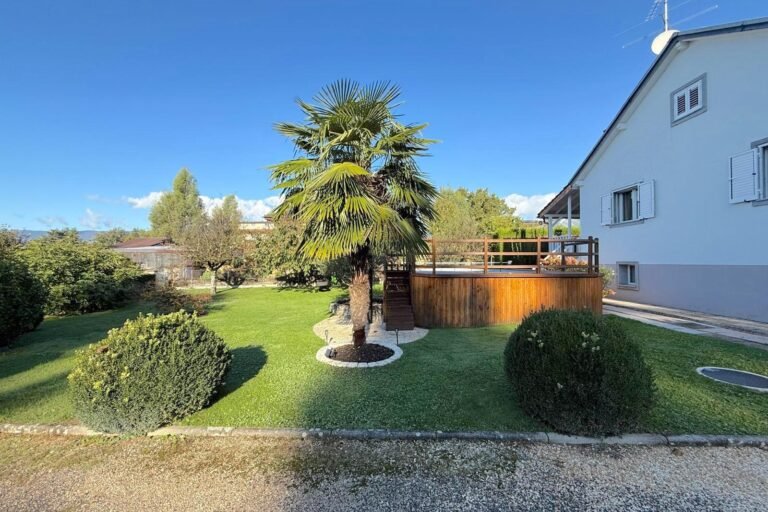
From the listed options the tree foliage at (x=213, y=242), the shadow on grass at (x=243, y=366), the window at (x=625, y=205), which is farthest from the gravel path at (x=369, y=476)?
the tree foliage at (x=213, y=242)

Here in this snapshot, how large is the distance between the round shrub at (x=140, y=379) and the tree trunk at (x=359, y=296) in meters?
2.70

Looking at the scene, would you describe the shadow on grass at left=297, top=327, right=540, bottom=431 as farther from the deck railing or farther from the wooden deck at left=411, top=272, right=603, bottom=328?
the wooden deck at left=411, top=272, right=603, bottom=328

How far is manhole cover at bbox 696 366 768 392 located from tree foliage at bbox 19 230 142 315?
1538 cm

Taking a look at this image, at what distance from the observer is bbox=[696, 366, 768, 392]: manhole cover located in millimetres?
4410

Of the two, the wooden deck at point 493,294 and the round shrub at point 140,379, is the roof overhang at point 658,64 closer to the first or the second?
the wooden deck at point 493,294

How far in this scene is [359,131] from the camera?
5500mm

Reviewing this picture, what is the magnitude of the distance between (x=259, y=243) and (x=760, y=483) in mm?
18205

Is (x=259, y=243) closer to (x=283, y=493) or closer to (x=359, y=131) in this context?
(x=359, y=131)

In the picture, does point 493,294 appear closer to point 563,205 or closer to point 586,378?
point 586,378

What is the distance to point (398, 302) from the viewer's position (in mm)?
9039

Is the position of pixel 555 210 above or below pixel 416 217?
above

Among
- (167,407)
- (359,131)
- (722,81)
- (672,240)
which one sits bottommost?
(167,407)

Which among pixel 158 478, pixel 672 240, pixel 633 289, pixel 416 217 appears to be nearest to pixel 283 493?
pixel 158 478

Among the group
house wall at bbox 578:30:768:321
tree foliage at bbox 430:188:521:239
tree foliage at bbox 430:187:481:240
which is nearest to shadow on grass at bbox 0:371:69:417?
house wall at bbox 578:30:768:321
